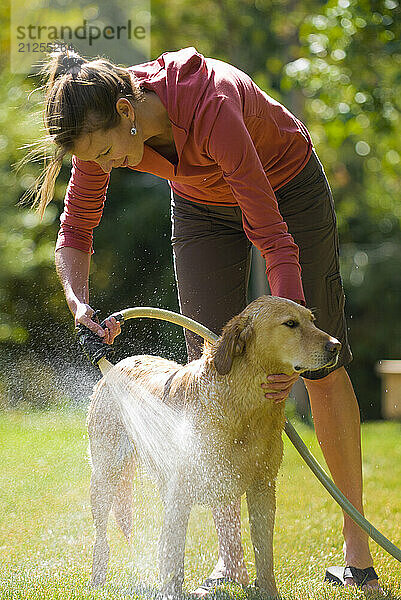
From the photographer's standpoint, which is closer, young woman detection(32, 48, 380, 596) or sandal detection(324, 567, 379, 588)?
young woman detection(32, 48, 380, 596)

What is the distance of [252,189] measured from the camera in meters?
2.51

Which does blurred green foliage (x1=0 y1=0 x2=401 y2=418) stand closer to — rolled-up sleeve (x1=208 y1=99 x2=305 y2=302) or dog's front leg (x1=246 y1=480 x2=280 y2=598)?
rolled-up sleeve (x1=208 y1=99 x2=305 y2=302)

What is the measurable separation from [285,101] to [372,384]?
12.6ft

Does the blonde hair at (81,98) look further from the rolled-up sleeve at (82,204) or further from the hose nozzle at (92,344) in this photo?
the hose nozzle at (92,344)

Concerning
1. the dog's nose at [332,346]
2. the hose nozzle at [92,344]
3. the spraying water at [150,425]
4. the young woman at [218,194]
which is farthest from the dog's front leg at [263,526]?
the hose nozzle at [92,344]

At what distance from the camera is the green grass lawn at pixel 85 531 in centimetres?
299

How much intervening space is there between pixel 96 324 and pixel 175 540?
30.5 inches

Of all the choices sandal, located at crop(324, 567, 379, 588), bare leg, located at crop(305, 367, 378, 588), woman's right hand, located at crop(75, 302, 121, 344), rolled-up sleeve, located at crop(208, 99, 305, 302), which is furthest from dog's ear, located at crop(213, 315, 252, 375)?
sandal, located at crop(324, 567, 379, 588)

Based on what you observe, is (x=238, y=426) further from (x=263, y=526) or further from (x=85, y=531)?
(x=85, y=531)

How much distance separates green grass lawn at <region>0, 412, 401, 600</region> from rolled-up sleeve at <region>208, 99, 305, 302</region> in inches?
45.0

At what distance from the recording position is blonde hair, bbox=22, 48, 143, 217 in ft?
8.32

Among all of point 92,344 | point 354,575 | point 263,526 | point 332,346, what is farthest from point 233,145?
point 354,575

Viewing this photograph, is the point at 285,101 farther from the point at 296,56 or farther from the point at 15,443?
the point at 15,443

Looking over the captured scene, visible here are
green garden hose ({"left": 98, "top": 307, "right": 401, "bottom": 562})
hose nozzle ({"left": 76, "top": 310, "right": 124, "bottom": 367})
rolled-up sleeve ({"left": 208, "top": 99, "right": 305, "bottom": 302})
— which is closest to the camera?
rolled-up sleeve ({"left": 208, "top": 99, "right": 305, "bottom": 302})
